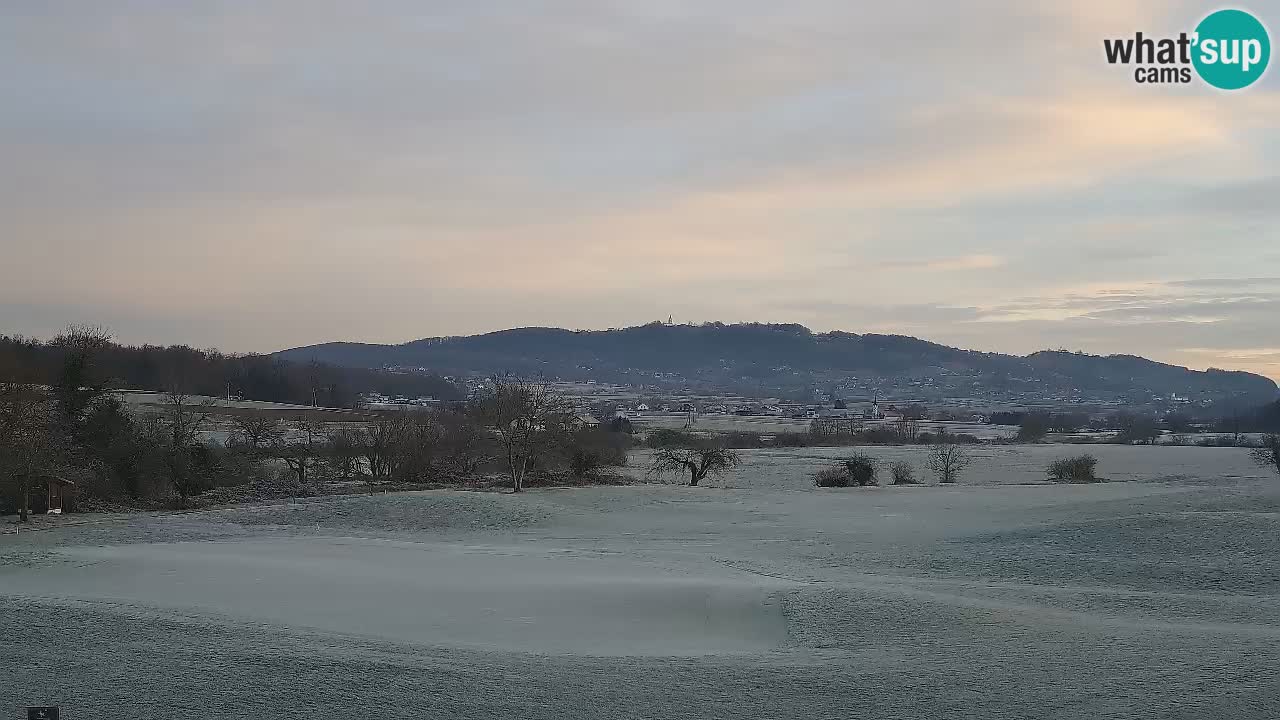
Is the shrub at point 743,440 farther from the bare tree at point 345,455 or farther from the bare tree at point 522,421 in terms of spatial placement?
the bare tree at point 522,421

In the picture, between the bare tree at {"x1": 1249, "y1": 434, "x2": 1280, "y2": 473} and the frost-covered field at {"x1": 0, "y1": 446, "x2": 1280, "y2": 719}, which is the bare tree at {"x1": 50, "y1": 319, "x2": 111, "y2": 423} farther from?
the bare tree at {"x1": 1249, "y1": 434, "x2": 1280, "y2": 473}

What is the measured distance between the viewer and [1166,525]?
82.9ft

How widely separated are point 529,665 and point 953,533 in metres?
19.7

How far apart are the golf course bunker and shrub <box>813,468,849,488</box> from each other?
30.9m

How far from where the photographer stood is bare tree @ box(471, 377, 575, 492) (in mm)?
46094

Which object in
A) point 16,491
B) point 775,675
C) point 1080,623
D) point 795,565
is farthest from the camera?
point 16,491

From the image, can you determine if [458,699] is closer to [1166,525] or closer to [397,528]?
[1166,525]

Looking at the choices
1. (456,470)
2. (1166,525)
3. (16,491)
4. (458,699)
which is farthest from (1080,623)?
(456,470)

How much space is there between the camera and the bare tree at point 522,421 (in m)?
46.1

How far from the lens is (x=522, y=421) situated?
153 feet

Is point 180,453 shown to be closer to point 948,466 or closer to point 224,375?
point 948,466

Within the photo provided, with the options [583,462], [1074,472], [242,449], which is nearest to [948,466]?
[1074,472]

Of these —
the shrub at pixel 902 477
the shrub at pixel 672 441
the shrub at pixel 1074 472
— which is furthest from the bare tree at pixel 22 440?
the shrub at pixel 1074 472

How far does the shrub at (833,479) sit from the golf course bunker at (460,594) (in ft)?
101
